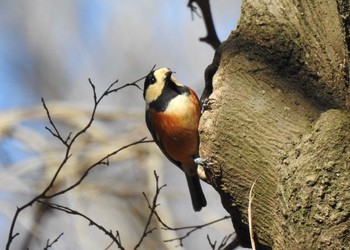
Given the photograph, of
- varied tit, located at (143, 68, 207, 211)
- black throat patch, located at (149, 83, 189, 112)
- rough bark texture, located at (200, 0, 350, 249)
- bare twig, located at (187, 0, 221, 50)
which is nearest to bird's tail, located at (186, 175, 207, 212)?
varied tit, located at (143, 68, 207, 211)

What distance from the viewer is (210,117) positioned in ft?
7.58

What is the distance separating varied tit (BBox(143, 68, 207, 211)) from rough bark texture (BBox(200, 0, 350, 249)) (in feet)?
1.07

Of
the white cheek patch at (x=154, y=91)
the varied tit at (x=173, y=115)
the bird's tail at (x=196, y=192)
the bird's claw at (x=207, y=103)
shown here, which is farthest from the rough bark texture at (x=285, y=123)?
the bird's tail at (x=196, y=192)

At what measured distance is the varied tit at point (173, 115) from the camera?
2705 millimetres

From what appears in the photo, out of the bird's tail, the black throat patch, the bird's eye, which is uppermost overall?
the bird's eye

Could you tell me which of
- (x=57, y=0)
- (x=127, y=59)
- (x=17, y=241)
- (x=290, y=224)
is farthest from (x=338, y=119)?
(x=57, y=0)

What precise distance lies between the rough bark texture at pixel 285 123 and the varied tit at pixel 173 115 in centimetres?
33

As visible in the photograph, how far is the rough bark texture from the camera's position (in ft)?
6.19

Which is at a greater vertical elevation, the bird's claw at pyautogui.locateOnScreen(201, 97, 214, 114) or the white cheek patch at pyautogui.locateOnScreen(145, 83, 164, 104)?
the white cheek patch at pyautogui.locateOnScreen(145, 83, 164, 104)

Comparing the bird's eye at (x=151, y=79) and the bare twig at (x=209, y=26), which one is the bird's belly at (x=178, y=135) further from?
the bare twig at (x=209, y=26)

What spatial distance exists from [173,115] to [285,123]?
733 mm

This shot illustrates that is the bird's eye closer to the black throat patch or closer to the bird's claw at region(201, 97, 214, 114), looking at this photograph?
the black throat patch

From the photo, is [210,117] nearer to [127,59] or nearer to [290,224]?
[290,224]

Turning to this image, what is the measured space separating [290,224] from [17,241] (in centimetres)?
322
